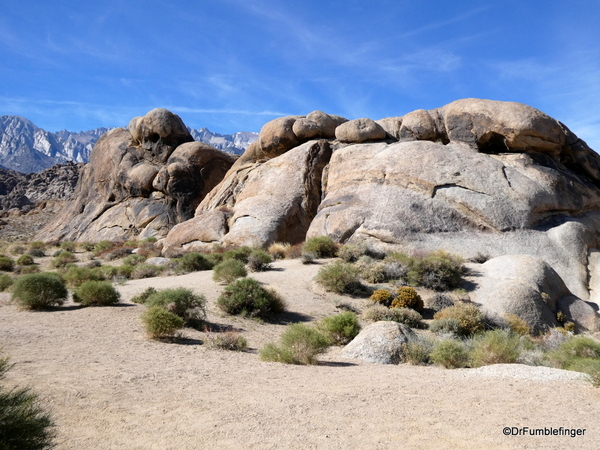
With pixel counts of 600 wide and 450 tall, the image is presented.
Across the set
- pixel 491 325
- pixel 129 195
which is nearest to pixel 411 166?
pixel 491 325

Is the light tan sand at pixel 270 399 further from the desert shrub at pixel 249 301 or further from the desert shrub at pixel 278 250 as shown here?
the desert shrub at pixel 278 250

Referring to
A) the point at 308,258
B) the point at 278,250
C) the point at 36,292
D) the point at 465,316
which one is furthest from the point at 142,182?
the point at 465,316

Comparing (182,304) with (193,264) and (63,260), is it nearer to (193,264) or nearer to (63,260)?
(193,264)

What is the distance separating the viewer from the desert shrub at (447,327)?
1256 cm

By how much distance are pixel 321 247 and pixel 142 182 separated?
19137 mm

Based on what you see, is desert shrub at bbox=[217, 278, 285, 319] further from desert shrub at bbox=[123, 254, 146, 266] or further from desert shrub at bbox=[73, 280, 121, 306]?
desert shrub at bbox=[123, 254, 146, 266]

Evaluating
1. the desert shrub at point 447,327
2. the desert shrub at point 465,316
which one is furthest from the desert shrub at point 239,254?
the desert shrub at point 447,327

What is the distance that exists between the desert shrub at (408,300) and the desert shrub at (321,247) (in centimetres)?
482

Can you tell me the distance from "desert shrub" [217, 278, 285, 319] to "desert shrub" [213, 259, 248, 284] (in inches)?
81.5

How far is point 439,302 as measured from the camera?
14672 millimetres

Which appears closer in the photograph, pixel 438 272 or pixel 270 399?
pixel 270 399

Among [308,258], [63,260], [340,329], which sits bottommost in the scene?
[340,329]

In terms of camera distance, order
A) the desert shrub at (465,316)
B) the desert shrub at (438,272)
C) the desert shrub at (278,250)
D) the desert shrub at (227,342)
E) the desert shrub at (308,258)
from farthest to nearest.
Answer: the desert shrub at (278,250)
the desert shrub at (308,258)
the desert shrub at (438,272)
the desert shrub at (465,316)
the desert shrub at (227,342)

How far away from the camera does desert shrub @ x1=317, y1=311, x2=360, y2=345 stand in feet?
38.7
